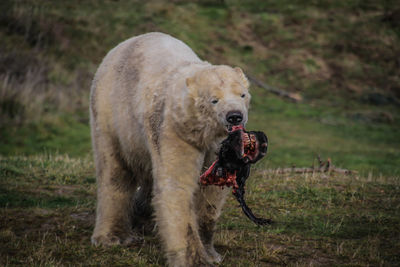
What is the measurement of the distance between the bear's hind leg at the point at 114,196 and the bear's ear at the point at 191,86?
169 centimetres

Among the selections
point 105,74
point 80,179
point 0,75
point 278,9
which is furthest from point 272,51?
point 105,74

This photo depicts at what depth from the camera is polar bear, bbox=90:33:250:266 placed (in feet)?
14.5

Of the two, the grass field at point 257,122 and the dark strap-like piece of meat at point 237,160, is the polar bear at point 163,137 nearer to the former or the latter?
the dark strap-like piece of meat at point 237,160

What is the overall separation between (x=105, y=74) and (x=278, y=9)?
28548mm

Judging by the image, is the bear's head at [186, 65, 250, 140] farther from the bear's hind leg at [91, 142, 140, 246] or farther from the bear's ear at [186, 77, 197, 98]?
the bear's hind leg at [91, 142, 140, 246]

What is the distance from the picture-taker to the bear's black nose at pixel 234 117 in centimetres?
402

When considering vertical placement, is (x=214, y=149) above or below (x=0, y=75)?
above

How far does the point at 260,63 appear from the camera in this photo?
1065 inches

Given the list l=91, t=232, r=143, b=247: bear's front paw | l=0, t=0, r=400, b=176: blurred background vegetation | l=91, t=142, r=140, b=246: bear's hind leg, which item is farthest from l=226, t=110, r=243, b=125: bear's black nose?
l=0, t=0, r=400, b=176: blurred background vegetation

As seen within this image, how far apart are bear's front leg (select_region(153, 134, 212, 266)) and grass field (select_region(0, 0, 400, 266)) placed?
42cm

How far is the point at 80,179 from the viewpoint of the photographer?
8.64 meters

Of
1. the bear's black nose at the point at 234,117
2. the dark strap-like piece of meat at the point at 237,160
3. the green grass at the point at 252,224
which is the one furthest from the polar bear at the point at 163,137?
the green grass at the point at 252,224

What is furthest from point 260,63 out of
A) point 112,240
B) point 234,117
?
point 234,117

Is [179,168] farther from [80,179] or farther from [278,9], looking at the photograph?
[278,9]
